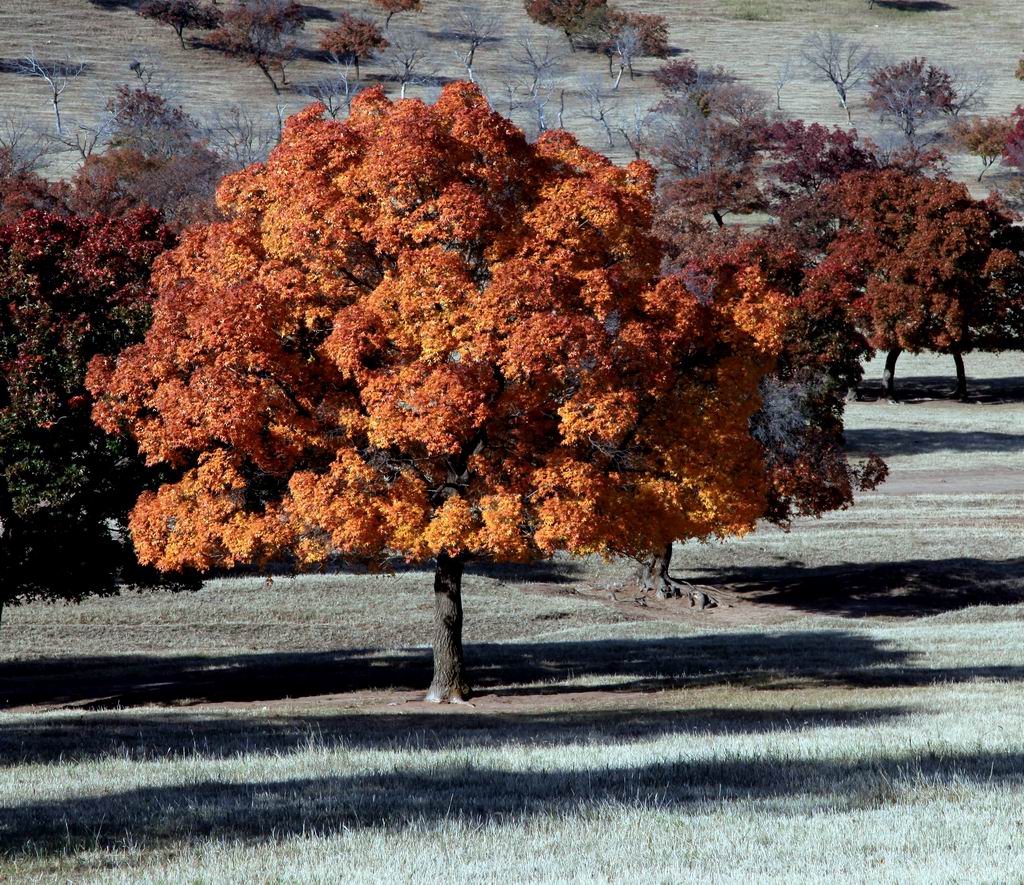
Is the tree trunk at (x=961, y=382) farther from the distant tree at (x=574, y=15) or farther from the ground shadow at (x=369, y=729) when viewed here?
the distant tree at (x=574, y=15)

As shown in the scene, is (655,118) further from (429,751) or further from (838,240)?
(429,751)

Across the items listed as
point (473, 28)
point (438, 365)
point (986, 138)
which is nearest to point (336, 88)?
point (473, 28)

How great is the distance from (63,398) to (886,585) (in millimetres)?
25747

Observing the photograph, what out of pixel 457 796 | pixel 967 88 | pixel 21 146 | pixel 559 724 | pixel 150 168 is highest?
pixel 967 88

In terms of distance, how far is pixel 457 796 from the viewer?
1241 cm

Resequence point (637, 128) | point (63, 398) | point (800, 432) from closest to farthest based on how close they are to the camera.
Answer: point (63, 398) → point (800, 432) → point (637, 128)

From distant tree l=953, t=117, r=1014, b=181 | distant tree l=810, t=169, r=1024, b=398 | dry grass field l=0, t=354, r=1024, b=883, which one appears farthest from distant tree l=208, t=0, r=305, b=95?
dry grass field l=0, t=354, r=1024, b=883

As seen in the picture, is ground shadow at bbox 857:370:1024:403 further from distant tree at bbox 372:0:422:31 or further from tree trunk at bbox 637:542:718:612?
distant tree at bbox 372:0:422:31

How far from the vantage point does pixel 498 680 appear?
27.3 metres

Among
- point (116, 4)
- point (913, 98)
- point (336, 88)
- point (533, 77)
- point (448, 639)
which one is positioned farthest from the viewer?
point (116, 4)

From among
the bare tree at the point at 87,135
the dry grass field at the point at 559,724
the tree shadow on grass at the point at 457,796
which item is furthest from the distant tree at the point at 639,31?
the tree shadow on grass at the point at 457,796

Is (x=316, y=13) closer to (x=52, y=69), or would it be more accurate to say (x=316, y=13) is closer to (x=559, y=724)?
(x=52, y=69)

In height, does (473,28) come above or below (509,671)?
above

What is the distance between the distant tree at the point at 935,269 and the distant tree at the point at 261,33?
3369 inches
